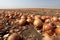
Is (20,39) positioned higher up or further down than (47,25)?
further down

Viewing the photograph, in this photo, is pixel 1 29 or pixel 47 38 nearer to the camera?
pixel 47 38

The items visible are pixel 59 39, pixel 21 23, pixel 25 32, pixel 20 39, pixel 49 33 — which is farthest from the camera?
pixel 21 23

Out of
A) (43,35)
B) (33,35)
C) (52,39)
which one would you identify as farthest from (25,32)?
(52,39)

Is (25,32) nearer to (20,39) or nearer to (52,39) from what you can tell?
(20,39)

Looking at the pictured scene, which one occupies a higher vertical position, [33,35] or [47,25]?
[47,25]

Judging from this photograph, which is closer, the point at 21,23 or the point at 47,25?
the point at 47,25

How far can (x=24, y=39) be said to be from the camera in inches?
163

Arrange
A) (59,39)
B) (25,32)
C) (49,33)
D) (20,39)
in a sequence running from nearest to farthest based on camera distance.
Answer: (59,39), (20,39), (49,33), (25,32)

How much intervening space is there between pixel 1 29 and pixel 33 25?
1.43 m

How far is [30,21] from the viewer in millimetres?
5781

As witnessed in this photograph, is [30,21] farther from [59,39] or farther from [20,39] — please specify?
[59,39]

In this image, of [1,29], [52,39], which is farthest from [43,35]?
[1,29]

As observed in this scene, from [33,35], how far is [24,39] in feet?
1.35

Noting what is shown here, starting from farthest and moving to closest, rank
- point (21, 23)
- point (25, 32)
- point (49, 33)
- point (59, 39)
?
point (21, 23)
point (25, 32)
point (49, 33)
point (59, 39)
